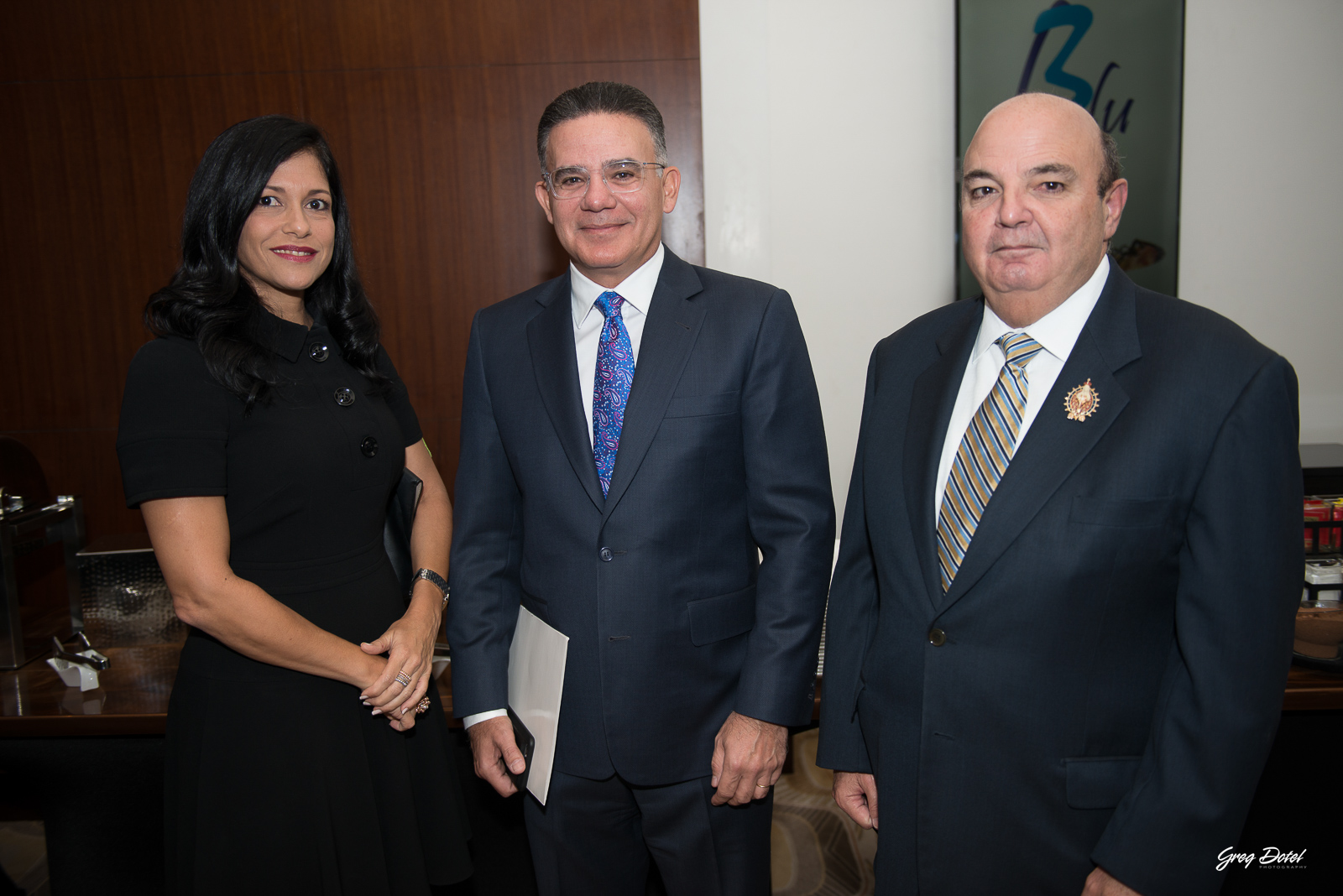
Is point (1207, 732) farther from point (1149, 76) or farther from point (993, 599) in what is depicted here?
point (1149, 76)

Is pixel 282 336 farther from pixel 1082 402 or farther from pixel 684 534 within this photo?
pixel 1082 402

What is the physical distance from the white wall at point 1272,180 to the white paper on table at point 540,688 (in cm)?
255

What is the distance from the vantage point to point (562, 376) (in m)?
1.50

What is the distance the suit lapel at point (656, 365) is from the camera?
1401 mm

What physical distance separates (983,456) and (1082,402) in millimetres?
153

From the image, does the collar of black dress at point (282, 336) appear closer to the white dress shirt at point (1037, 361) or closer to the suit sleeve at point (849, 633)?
the suit sleeve at point (849, 633)

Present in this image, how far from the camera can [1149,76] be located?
2637 millimetres

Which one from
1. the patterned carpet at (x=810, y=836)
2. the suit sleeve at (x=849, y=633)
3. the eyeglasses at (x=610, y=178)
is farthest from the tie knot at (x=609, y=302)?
the patterned carpet at (x=810, y=836)

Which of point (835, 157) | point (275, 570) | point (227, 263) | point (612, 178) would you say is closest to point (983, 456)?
point (612, 178)

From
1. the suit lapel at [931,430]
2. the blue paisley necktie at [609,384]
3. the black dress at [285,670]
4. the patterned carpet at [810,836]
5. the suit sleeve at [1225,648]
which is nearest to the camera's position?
the suit sleeve at [1225,648]

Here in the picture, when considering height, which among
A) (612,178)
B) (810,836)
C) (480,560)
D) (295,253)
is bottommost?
(810,836)

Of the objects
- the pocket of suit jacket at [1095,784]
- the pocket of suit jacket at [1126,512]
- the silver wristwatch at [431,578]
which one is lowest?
the pocket of suit jacket at [1095,784]

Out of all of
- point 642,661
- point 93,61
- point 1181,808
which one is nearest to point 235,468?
point 642,661

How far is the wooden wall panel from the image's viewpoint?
2.84 m
